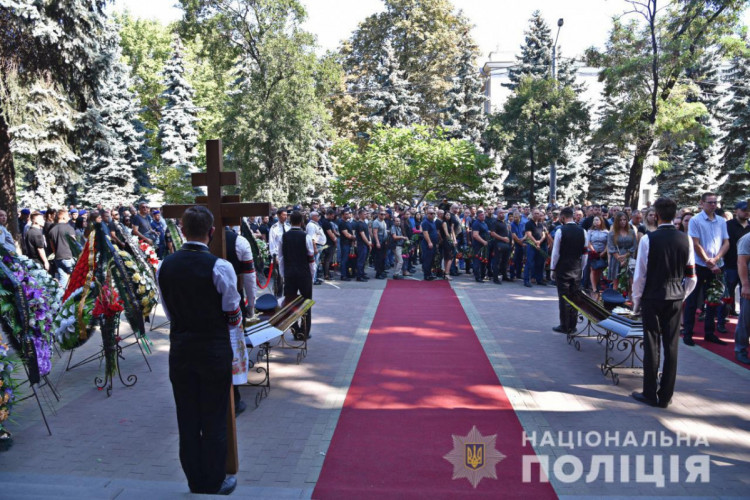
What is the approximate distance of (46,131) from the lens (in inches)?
611

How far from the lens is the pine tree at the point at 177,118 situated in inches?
1494

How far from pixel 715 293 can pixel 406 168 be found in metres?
18.5

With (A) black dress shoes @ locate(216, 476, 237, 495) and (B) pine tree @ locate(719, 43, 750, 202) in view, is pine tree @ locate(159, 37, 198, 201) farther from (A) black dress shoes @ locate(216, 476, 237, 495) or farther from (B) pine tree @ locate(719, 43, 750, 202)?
(A) black dress shoes @ locate(216, 476, 237, 495)

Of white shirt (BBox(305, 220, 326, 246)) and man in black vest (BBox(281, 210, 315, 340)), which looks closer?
man in black vest (BBox(281, 210, 315, 340))

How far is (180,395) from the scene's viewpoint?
408 cm

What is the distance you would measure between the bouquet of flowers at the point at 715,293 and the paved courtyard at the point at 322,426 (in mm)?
1246

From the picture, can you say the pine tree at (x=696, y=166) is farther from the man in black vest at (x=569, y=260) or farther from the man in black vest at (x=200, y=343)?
the man in black vest at (x=200, y=343)

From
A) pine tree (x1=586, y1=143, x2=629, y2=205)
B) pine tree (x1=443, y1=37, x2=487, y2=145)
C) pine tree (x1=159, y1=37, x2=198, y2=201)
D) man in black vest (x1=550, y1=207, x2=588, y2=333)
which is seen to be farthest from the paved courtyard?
pine tree (x1=443, y1=37, x2=487, y2=145)

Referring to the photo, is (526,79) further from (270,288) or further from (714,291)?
(714,291)

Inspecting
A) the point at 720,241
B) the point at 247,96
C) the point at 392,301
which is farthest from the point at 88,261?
the point at 247,96

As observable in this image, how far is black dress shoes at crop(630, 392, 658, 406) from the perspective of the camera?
6176 mm

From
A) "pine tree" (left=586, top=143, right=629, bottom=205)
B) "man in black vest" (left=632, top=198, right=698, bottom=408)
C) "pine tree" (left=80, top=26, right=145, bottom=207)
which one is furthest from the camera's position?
"pine tree" (left=586, top=143, right=629, bottom=205)

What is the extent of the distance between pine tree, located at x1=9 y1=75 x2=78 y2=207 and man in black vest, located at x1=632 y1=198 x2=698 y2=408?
1563cm

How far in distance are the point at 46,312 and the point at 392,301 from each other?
805 cm
